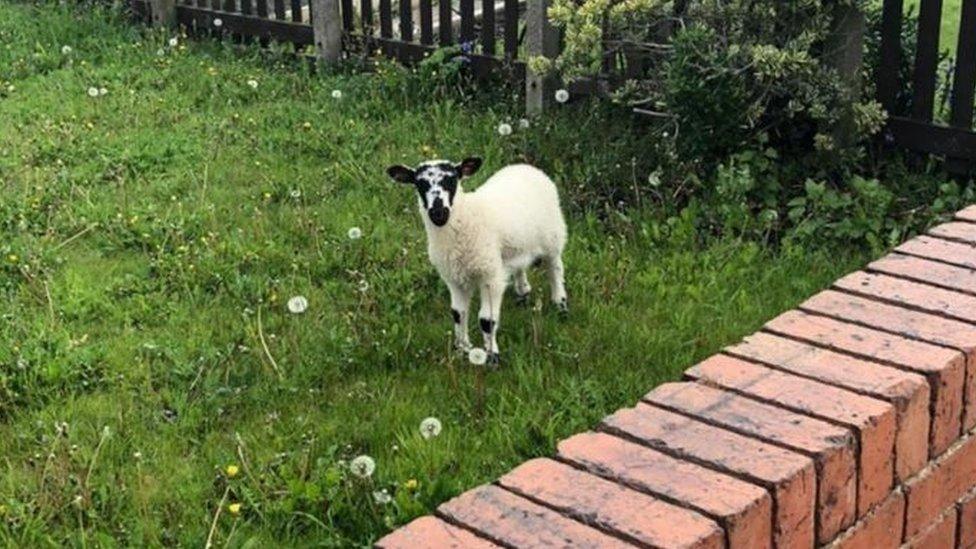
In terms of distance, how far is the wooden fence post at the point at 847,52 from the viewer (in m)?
5.64

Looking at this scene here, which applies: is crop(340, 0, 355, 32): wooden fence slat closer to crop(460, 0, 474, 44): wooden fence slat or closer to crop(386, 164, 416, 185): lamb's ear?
crop(460, 0, 474, 44): wooden fence slat

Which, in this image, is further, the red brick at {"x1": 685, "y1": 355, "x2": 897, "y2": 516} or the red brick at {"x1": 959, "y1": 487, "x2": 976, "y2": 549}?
the red brick at {"x1": 959, "y1": 487, "x2": 976, "y2": 549}

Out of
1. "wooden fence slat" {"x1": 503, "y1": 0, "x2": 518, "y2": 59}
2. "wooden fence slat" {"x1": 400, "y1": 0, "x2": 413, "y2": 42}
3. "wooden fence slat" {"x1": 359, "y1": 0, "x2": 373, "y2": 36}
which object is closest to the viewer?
"wooden fence slat" {"x1": 503, "y1": 0, "x2": 518, "y2": 59}

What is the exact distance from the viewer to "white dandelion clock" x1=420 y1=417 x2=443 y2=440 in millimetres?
3678

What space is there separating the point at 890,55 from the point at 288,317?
3.13 meters

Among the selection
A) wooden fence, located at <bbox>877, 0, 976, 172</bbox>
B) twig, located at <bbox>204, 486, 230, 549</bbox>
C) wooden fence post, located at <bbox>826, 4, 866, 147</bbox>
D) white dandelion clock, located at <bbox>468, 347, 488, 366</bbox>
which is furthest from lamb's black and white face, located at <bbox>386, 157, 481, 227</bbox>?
wooden fence, located at <bbox>877, 0, 976, 172</bbox>

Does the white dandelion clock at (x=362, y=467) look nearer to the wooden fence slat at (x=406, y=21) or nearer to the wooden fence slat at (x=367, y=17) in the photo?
the wooden fence slat at (x=406, y=21)

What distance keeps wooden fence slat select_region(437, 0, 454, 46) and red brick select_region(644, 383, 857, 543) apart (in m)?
5.77

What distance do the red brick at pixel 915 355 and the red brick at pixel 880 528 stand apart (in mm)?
149

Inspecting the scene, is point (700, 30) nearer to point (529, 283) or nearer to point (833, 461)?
point (529, 283)

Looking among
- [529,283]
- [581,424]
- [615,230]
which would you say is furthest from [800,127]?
[581,424]

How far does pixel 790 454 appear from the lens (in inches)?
89.0

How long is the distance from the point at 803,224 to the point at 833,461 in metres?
3.12

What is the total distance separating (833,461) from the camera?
7.46ft
